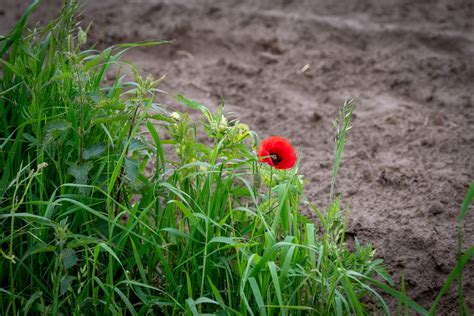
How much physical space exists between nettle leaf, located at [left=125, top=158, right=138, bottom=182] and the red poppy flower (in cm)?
40

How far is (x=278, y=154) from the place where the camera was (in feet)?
6.35

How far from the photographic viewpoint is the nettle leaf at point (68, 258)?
186 centimetres

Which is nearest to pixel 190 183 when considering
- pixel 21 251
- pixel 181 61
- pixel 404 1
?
pixel 21 251

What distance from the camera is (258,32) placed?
14.0 ft

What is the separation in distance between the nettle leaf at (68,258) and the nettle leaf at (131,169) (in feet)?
0.97

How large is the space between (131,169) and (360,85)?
6.88 ft

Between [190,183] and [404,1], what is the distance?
3.15 metres

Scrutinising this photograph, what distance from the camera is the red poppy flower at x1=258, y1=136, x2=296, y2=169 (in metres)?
1.92

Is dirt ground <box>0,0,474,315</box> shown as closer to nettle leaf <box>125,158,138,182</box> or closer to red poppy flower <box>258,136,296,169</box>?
red poppy flower <box>258,136,296,169</box>

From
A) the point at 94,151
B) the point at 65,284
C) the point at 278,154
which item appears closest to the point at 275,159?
the point at 278,154

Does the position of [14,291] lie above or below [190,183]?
below

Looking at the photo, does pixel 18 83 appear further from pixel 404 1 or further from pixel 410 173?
pixel 404 1

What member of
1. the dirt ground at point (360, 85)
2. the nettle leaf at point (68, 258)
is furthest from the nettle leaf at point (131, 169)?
the dirt ground at point (360, 85)

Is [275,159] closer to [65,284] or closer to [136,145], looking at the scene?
[136,145]
